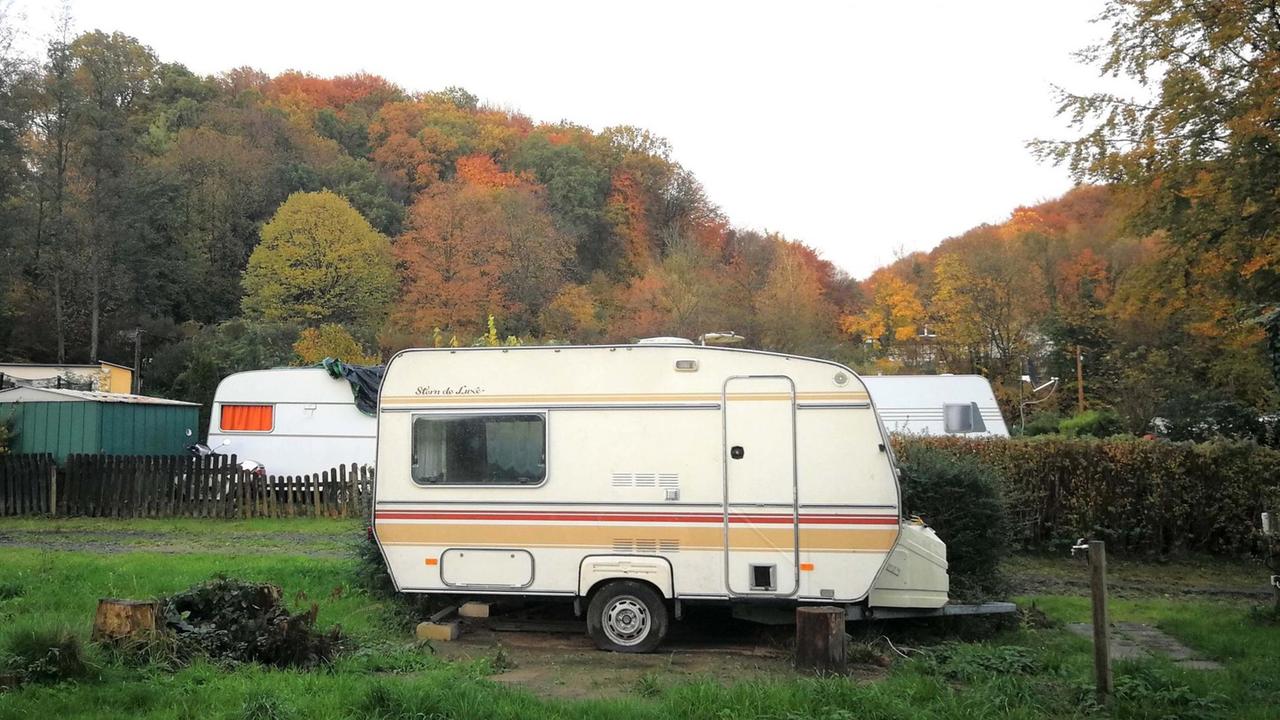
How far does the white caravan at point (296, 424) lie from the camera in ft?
66.8

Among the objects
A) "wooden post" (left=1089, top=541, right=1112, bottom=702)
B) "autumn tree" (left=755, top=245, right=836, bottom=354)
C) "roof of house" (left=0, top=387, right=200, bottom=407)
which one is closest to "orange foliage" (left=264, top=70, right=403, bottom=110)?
"autumn tree" (left=755, top=245, right=836, bottom=354)

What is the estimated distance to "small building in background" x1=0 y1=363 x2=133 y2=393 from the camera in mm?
28500

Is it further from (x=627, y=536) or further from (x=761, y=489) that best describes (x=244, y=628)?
(x=761, y=489)

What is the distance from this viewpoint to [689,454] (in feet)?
28.0

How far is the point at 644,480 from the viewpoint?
858cm

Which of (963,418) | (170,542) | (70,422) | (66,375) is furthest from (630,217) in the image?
(170,542)

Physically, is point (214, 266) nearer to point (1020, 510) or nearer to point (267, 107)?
point (267, 107)

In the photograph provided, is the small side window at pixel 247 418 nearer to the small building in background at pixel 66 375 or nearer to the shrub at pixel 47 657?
the small building in background at pixel 66 375

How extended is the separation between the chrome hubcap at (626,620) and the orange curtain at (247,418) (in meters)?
14.4

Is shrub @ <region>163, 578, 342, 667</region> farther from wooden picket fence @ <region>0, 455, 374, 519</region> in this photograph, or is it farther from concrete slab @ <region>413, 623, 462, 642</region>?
wooden picket fence @ <region>0, 455, 374, 519</region>

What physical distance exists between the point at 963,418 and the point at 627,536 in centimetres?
1360

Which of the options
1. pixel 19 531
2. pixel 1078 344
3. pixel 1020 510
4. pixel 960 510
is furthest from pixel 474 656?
pixel 1078 344

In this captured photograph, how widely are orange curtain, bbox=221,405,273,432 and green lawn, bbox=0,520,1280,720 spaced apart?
11.6 metres

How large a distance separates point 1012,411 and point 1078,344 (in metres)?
4.64
